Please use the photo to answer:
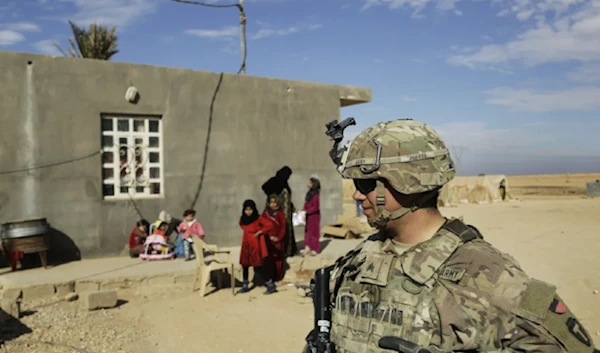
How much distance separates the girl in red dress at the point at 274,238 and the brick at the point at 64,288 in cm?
260

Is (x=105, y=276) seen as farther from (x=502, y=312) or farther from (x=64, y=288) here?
(x=502, y=312)

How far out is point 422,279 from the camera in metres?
1.65

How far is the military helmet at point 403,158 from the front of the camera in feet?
5.90

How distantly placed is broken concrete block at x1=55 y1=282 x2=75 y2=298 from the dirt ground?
0.33 m

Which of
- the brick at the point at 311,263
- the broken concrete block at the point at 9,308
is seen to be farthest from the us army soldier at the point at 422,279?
the brick at the point at 311,263

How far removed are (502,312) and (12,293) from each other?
6632 millimetres

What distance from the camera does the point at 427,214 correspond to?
72.8 inches

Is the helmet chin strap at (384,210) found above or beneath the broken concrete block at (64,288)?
above

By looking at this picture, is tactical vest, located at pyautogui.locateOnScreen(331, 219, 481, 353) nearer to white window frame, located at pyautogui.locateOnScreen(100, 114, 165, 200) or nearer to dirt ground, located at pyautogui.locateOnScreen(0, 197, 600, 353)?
dirt ground, located at pyautogui.locateOnScreen(0, 197, 600, 353)

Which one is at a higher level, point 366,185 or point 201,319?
point 366,185

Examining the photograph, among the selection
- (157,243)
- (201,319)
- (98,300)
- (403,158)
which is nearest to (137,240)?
(157,243)

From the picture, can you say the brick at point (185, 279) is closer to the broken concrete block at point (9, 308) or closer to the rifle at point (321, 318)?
the broken concrete block at point (9, 308)

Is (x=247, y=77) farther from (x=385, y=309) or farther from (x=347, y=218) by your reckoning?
(x=385, y=309)

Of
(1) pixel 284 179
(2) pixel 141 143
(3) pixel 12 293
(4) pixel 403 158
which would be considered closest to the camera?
(4) pixel 403 158
